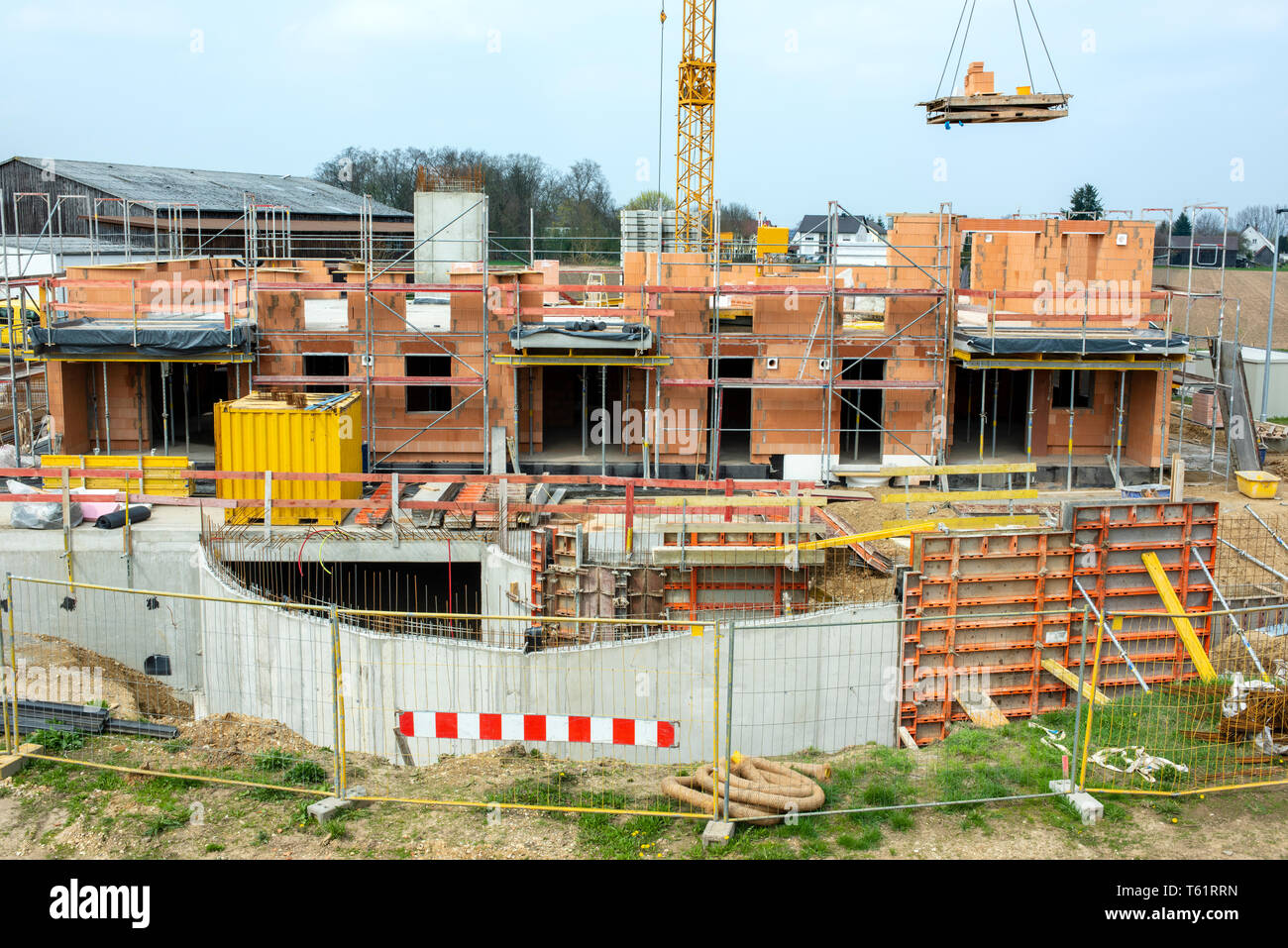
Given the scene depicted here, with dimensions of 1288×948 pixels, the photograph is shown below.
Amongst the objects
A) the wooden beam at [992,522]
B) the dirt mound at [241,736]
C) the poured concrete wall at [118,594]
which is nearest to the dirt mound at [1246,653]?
the wooden beam at [992,522]

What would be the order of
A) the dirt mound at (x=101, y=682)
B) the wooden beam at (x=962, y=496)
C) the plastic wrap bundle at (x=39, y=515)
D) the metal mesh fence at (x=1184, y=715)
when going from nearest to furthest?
1. the metal mesh fence at (x=1184, y=715)
2. the dirt mound at (x=101, y=682)
3. the wooden beam at (x=962, y=496)
4. the plastic wrap bundle at (x=39, y=515)

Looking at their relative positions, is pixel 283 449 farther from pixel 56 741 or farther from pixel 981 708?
pixel 981 708

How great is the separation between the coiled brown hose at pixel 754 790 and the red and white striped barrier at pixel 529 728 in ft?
1.46

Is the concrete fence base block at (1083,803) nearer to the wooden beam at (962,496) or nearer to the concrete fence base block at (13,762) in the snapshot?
the wooden beam at (962,496)

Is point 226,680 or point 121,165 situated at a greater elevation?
point 121,165

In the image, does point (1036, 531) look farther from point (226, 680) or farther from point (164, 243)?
point (164, 243)

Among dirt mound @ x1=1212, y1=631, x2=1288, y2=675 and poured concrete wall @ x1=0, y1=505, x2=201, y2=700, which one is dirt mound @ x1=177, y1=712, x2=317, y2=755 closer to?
poured concrete wall @ x1=0, y1=505, x2=201, y2=700

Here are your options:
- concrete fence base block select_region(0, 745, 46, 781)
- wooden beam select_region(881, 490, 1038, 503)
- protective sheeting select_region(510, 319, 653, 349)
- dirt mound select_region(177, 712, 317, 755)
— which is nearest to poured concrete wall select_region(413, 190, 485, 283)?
protective sheeting select_region(510, 319, 653, 349)

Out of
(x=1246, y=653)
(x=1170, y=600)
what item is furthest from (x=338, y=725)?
(x=1246, y=653)

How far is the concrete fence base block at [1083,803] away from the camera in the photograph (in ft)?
26.8

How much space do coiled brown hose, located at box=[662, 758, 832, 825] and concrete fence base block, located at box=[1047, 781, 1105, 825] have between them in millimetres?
1779

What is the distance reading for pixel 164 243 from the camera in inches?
1951

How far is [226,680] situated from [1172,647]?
1134 centimetres
